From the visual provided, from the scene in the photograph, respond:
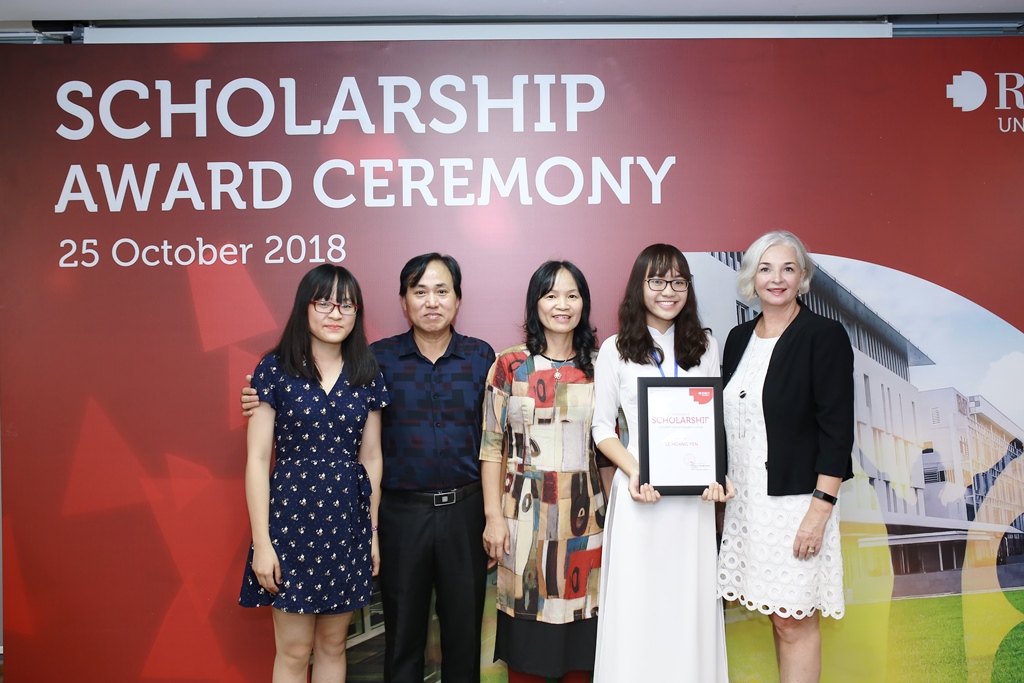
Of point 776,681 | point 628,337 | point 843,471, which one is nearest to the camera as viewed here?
point 843,471

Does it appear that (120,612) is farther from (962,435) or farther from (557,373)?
(962,435)

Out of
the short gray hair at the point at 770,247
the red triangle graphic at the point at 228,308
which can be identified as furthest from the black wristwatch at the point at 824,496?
the red triangle graphic at the point at 228,308

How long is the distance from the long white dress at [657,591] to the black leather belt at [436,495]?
0.60 m

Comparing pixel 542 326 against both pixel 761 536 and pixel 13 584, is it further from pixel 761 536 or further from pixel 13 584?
pixel 13 584

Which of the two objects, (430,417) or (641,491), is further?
(430,417)

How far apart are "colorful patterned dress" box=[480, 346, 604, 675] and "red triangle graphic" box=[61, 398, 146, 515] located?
1.77 m

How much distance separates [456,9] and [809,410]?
2356 mm

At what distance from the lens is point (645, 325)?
2436 millimetres

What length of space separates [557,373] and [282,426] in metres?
1.06

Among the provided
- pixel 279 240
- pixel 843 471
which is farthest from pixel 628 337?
pixel 279 240

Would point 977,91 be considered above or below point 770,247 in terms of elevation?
above

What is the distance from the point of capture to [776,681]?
116 inches

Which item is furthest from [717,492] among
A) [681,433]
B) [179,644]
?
[179,644]

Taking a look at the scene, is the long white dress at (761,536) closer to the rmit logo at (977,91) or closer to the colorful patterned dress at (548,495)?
→ the colorful patterned dress at (548,495)
